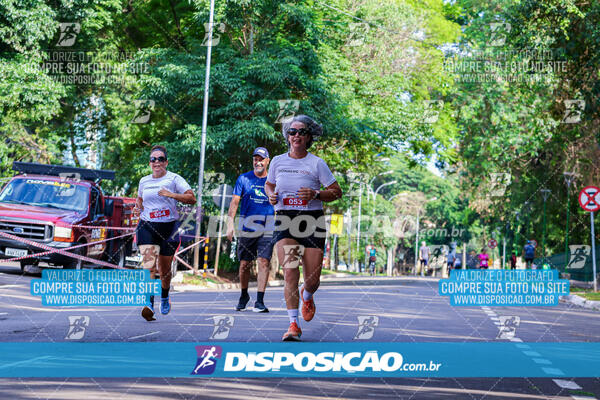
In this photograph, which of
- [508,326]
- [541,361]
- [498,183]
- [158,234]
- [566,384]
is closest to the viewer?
[566,384]

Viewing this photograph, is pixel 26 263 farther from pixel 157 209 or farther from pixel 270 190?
pixel 270 190

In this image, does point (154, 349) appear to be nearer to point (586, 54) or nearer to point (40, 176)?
point (40, 176)

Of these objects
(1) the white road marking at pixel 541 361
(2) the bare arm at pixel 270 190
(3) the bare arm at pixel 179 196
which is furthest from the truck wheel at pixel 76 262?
(1) the white road marking at pixel 541 361

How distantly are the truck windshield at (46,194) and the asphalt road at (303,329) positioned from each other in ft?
6.78

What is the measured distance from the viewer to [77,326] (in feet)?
33.7

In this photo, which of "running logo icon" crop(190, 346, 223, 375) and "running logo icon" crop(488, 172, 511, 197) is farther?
"running logo icon" crop(488, 172, 511, 197)

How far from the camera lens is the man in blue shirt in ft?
37.1

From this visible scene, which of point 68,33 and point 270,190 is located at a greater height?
point 68,33

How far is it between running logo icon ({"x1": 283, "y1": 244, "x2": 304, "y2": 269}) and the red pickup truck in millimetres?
11663

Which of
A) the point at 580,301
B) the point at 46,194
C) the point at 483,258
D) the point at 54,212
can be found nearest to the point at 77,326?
the point at 54,212

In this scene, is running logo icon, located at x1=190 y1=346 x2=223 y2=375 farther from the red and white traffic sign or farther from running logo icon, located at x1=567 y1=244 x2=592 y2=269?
running logo icon, located at x1=567 y1=244 x2=592 y2=269

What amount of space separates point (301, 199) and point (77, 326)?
360cm

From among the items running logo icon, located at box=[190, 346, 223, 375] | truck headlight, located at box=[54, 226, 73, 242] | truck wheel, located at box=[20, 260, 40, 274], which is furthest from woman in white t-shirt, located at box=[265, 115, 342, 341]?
truck wheel, located at box=[20, 260, 40, 274]

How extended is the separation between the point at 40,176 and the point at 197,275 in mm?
6398
